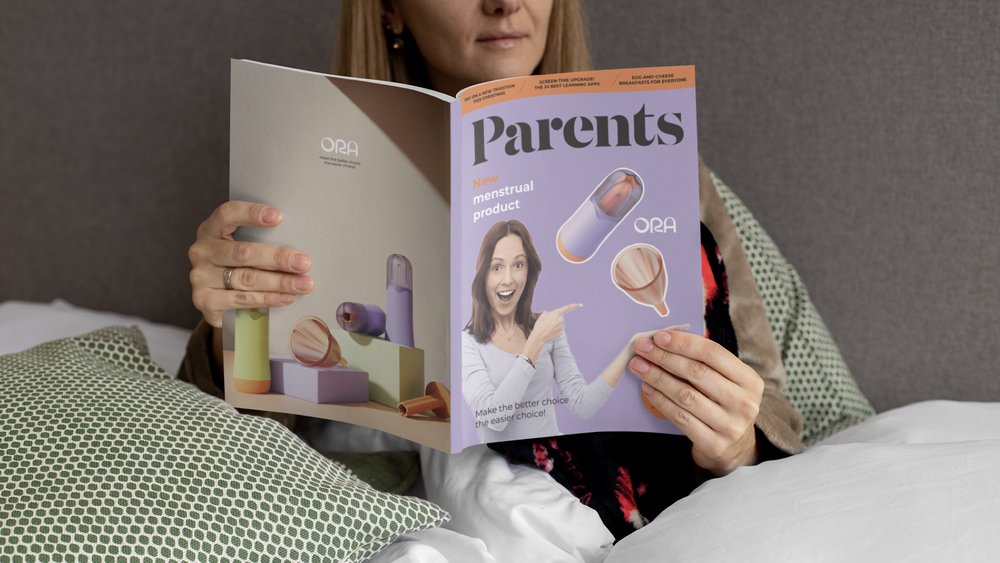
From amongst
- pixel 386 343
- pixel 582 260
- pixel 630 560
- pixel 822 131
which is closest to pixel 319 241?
pixel 386 343

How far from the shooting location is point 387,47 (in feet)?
4.02

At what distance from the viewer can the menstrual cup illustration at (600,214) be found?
0.89 m

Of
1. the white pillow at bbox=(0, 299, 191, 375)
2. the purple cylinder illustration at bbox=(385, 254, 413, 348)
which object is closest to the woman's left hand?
the purple cylinder illustration at bbox=(385, 254, 413, 348)

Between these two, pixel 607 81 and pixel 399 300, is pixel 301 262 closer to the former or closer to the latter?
pixel 399 300

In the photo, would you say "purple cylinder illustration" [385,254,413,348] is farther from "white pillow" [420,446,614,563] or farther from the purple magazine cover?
"white pillow" [420,446,614,563]

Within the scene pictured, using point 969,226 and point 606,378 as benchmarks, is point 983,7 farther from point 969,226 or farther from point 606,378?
point 606,378

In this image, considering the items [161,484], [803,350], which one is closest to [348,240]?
[161,484]

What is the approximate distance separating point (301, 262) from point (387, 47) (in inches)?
16.9

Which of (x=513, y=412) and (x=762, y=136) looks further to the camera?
(x=762, y=136)

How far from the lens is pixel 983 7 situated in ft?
4.15

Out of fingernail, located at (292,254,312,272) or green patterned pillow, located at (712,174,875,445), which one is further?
green patterned pillow, located at (712,174,875,445)

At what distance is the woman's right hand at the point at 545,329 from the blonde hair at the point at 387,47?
1.48 ft

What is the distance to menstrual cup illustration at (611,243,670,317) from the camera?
0.89 metres

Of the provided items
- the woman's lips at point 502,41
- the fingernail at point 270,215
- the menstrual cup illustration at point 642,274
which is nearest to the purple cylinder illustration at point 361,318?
the fingernail at point 270,215
